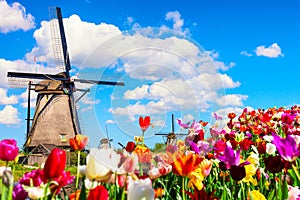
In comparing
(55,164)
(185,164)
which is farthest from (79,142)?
(55,164)

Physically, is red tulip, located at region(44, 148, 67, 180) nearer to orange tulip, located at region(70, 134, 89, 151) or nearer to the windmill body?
orange tulip, located at region(70, 134, 89, 151)

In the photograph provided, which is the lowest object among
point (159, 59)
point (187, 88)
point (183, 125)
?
point (183, 125)

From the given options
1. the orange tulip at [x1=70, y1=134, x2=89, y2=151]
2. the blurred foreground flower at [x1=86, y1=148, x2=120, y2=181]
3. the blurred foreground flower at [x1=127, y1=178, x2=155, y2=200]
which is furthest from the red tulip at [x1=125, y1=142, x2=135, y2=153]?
the blurred foreground flower at [x1=127, y1=178, x2=155, y2=200]

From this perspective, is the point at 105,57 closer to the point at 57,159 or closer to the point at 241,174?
the point at 241,174

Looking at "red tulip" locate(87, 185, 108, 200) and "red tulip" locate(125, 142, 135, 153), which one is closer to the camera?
"red tulip" locate(87, 185, 108, 200)

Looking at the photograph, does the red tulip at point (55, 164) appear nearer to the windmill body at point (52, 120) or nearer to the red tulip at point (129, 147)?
the red tulip at point (129, 147)

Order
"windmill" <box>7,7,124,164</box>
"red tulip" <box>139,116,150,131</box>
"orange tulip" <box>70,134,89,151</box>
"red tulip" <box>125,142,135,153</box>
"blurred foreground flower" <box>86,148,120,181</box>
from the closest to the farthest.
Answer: "blurred foreground flower" <box>86,148,120,181</box>
"orange tulip" <box>70,134,89,151</box>
"red tulip" <box>125,142,135,153</box>
"red tulip" <box>139,116,150,131</box>
"windmill" <box>7,7,124,164</box>

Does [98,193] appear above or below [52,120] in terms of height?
below

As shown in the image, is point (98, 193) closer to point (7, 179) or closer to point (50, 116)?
point (7, 179)

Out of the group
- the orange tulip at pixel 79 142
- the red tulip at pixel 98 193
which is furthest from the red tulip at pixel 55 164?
the orange tulip at pixel 79 142

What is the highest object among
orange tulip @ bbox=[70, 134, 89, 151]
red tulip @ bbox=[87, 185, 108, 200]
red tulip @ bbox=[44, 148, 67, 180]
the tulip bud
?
orange tulip @ bbox=[70, 134, 89, 151]

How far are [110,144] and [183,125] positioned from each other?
62cm

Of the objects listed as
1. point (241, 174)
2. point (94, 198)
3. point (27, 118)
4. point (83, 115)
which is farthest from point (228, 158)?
point (27, 118)

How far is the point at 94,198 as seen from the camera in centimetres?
125
